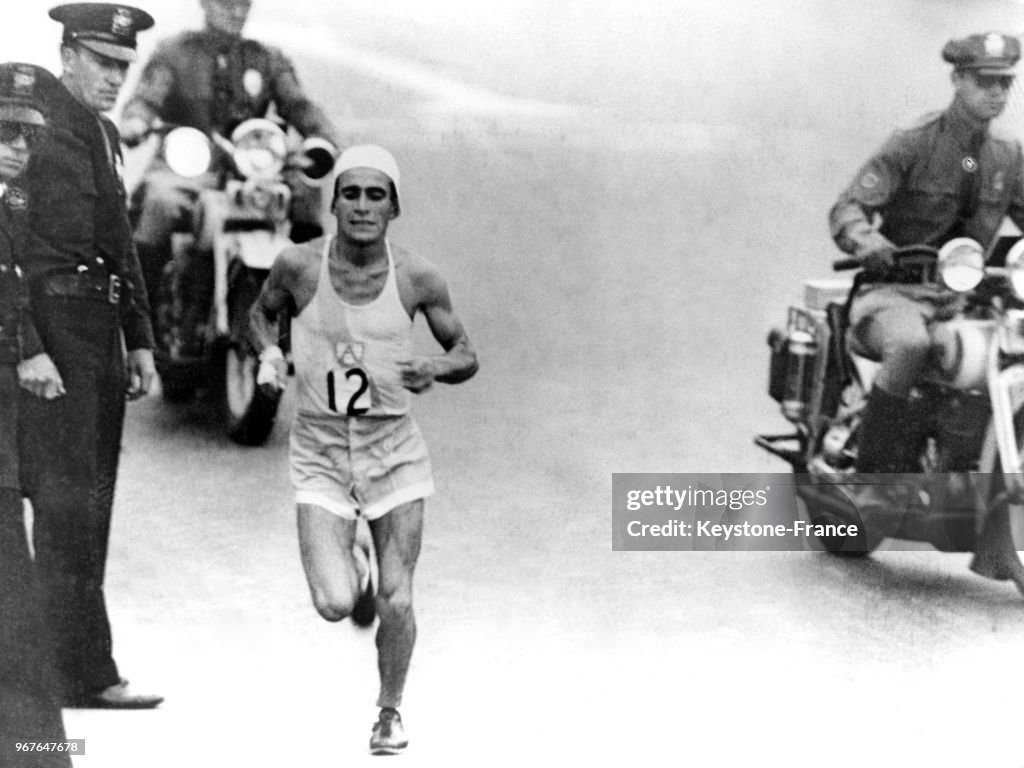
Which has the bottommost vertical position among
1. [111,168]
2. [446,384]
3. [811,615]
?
[811,615]

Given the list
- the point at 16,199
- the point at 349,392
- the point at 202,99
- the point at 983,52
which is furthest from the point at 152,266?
the point at 983,52

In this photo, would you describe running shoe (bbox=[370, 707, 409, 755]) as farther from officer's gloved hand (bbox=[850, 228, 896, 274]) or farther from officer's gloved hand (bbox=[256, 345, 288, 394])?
officer's gloved hand (bbox=[850, 228, 896, 274])

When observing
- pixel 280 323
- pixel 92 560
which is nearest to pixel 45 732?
pixel 92 560

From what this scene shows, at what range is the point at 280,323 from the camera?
403 cm

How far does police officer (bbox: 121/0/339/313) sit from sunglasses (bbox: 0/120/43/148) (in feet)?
0.89

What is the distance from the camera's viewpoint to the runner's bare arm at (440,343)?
403cm

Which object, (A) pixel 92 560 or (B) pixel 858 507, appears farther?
(B) pixel 858 507

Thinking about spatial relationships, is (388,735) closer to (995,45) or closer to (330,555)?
(330,555)

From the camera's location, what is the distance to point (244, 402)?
4.15 meters

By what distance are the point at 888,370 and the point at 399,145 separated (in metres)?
1.89

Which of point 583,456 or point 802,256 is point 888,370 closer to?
point 802,256

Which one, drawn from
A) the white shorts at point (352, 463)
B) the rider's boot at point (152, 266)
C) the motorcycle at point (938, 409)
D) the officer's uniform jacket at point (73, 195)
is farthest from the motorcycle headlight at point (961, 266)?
the officer's uniform jacket at point (73, 195)

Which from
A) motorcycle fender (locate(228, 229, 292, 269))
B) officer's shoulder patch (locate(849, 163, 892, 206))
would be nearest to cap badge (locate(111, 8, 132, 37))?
motorcycle fender (locate(228, 229, 292, 269))

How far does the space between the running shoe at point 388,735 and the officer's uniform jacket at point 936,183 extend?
229cm
